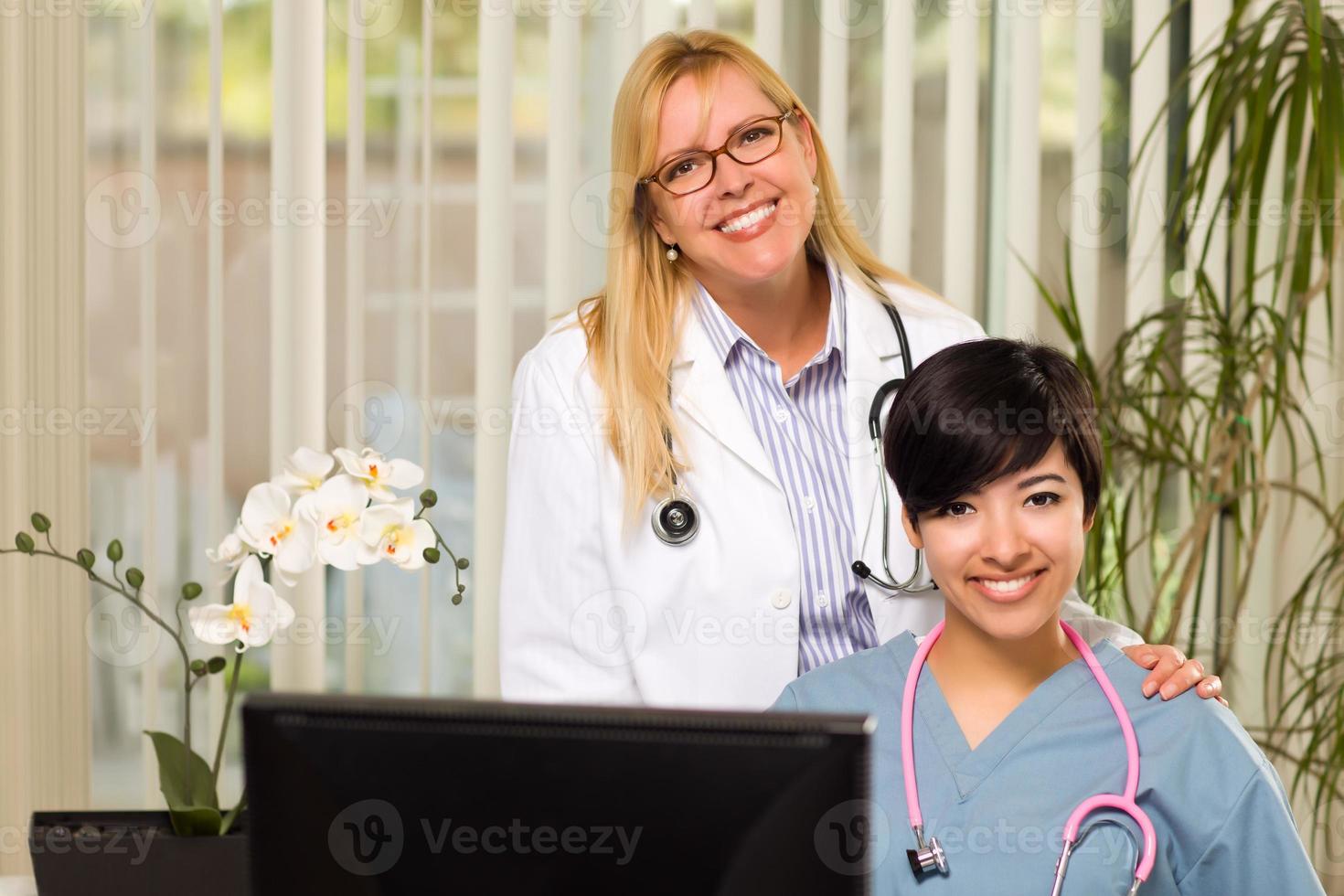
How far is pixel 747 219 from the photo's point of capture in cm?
180

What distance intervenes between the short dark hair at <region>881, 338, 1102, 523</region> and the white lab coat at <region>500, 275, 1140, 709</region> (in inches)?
15.5

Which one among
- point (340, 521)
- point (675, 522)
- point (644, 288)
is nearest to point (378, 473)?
point (340, 521)

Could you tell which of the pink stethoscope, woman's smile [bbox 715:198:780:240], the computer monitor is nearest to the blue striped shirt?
woman's smile [bbox 715:198:780:240]

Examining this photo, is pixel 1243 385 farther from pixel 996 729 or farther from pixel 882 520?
pixel 996 729

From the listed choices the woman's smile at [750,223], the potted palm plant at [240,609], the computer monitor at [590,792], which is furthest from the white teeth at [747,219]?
the computer monitor at [590,792]

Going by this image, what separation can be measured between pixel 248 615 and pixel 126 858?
28 centimetres

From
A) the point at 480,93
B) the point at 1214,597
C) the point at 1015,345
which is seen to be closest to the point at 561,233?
the point at 480,93

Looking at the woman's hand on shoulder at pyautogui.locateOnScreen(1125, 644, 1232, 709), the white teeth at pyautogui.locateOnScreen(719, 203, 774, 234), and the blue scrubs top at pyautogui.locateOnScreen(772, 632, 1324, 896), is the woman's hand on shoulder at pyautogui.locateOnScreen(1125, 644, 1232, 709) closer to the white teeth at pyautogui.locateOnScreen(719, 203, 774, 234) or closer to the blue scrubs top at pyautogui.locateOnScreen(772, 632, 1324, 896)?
the blue scrubs top at pyautogui.locateOnScreen(772, 632, 1324, 896)

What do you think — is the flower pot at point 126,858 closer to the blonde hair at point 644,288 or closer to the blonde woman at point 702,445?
the blonde woman at point 702,445

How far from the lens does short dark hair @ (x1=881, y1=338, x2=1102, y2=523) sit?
1.30m

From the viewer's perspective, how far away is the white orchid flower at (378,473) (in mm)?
1439

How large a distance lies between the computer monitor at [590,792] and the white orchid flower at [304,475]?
2.20ft

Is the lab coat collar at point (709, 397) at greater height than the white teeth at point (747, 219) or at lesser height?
lesser

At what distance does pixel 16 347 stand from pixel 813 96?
1.50 meters
